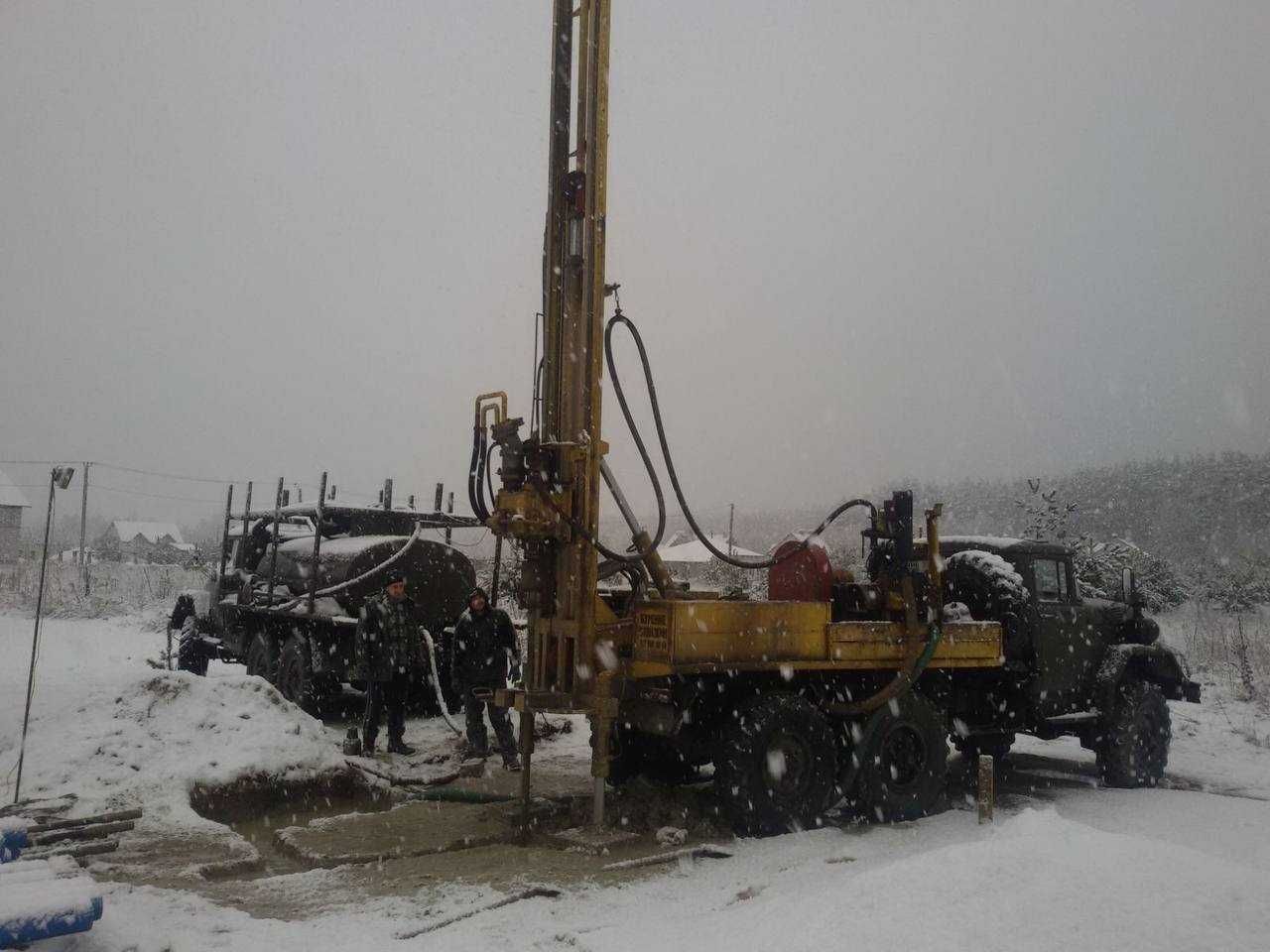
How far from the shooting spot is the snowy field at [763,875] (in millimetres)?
3773

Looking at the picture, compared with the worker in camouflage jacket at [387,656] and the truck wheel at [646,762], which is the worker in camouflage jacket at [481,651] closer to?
the worker in camouflage jacket at [387,656]

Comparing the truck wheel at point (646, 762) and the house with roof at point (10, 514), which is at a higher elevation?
the house with roof at point (10, 514)

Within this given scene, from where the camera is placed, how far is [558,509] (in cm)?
702

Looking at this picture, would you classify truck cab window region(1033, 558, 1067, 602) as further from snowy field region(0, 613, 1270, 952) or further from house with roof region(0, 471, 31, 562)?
house with roof region(0, 471, 31, 562)

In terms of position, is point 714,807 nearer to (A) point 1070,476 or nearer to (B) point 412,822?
(B) point 412,822

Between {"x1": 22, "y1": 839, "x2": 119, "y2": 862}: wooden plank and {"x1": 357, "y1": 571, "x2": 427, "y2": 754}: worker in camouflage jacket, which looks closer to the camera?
{"x1": 22, "y1": 839, "x2": 119, "y2": 862}: wooden plank

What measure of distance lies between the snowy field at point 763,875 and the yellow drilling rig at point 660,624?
0.56 meters

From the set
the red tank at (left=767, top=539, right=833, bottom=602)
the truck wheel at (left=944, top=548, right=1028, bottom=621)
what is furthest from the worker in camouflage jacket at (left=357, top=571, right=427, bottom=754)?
the truck wheel at (left=944, top=548, right=1028, bottom=621)

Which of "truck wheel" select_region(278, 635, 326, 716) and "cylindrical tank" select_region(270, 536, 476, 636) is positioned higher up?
"cylindrical tank" select_region(270, 536, 476, 636)

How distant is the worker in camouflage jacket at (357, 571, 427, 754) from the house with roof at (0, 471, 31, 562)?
51412 millimetres

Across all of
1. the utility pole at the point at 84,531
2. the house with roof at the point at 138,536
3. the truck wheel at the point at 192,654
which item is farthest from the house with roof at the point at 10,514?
the truck wheel at the point at 192,654

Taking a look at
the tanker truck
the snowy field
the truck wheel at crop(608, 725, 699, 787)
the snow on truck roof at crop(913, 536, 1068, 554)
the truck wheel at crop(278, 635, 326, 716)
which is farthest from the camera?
the tanker truck

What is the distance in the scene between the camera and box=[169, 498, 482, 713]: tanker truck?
1174cm

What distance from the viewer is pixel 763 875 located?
5.80 metres
